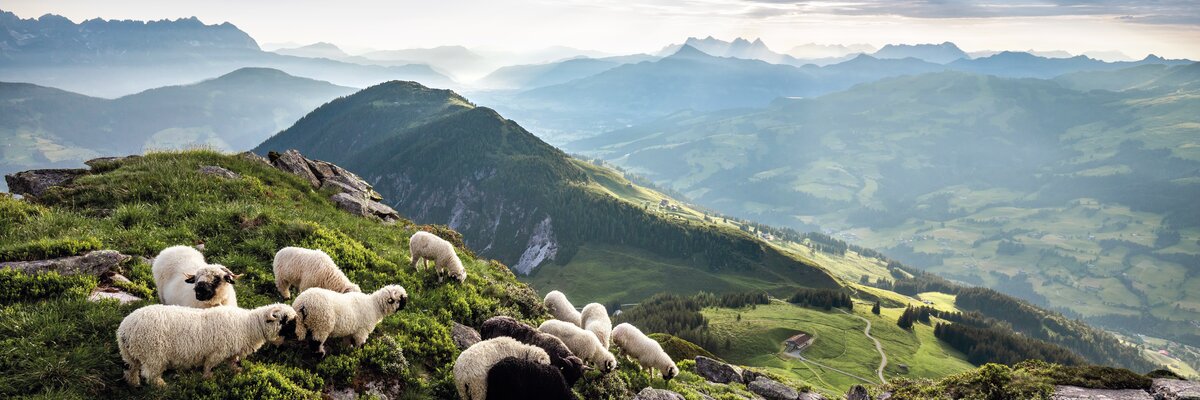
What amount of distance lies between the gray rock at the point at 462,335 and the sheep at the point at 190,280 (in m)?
6.02

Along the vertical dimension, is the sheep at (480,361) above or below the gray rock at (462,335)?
above

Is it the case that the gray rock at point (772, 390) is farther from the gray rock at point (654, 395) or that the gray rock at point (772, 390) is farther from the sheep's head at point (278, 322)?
A: the sheep's head at point (278, 322)

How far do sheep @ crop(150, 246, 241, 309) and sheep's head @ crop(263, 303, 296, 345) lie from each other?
1.78 meters

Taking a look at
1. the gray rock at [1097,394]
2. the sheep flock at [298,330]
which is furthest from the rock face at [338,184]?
the gray rock at [1097,394]

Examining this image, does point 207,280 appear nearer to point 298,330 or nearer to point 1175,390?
point 298,330

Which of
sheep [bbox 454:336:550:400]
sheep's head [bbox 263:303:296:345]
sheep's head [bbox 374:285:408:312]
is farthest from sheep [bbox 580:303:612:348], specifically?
sheep's head [bbox 263:303:296:345]

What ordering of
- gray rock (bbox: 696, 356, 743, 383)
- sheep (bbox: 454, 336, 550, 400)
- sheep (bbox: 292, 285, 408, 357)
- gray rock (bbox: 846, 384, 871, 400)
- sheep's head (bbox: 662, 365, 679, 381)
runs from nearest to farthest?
1. sheep (bbox: 292, 285, 408, 357)
2. sheep (bbox: 454, 336, 550, 400)
3. sheep's head (bbox: 662, 365, 679, 381)
4. gray rock (bbox: 846, 384, 871, 400)
5. gray rock (bbox: 696, 356, 743, 383)

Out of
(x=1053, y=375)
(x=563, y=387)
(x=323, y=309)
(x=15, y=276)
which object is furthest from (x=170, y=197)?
(x=1053, y=375)

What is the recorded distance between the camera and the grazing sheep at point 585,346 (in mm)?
17562

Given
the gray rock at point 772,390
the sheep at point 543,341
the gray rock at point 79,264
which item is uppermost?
the gray rock at point 79,264

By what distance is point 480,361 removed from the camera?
13.0 meters

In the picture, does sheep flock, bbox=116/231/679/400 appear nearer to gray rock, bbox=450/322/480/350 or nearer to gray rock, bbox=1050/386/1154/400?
gray rock, bbox=450/322/480/350

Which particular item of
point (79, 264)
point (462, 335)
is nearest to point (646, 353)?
point (462, 335)

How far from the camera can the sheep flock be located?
10.2 meters
